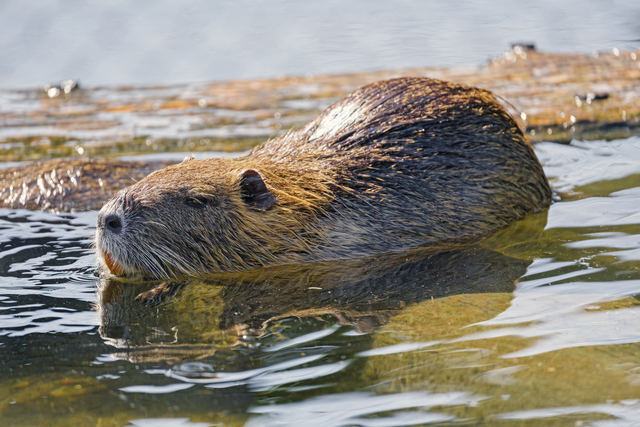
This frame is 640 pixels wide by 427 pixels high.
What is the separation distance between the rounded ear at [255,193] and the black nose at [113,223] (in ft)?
2.22

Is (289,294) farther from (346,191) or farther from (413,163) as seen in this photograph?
(413,163)

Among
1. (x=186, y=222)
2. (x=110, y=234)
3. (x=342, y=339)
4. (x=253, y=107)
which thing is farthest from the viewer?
(x=253, y=107)

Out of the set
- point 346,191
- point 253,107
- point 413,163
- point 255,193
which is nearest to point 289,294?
point 255,193

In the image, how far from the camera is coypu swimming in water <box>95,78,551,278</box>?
12.9 feet

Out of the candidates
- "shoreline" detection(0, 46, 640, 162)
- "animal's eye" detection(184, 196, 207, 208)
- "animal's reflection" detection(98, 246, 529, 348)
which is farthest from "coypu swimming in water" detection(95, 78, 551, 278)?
"shoreline" detection(0, 46, 640, 162)

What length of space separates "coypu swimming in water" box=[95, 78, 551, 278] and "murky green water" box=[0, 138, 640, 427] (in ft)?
0.55

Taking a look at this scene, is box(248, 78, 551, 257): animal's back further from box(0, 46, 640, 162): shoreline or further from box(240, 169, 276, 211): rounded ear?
box(0, 46, 640, 162): shoreline

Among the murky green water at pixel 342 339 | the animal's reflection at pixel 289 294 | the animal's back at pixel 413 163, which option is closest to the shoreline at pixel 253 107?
the animal's back at pixel 413 163

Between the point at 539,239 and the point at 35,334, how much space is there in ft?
9.10

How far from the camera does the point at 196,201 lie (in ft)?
13.1

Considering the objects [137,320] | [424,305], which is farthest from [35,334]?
[424,305]

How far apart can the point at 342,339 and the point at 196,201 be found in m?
1.36

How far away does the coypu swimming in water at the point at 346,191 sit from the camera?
394 centimetres

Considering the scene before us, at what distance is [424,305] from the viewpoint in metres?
3.39
